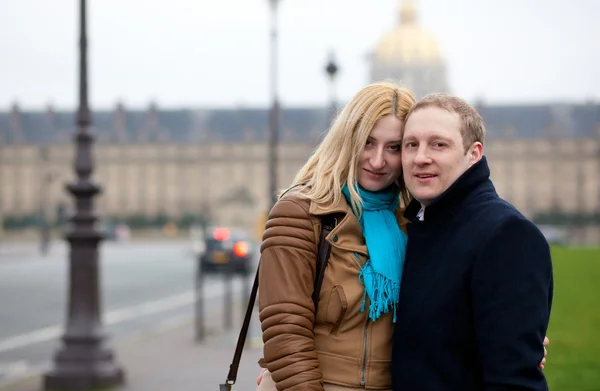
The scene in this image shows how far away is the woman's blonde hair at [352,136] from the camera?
2.74 m

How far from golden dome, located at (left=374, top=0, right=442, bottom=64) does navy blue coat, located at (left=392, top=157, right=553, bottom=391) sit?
112 m

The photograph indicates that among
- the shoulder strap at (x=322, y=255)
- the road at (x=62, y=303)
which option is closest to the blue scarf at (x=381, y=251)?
the shoulder strap at (x=322, y=255)

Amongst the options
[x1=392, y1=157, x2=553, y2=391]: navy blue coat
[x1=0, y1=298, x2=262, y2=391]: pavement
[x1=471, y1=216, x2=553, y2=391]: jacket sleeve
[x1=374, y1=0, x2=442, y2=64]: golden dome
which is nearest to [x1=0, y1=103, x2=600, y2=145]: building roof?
[x1=374, y1=0, x2=442, y2=64]: golden dome

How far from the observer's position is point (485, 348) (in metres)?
2.35

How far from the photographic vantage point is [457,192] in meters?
2.58

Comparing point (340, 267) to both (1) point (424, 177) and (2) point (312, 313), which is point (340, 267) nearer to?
(2) point (312, 313)

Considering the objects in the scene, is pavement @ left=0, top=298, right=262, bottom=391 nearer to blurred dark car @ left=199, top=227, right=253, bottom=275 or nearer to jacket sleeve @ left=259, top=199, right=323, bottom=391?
jacket sleeve @ left=259, top=199, right=323, bottom=391

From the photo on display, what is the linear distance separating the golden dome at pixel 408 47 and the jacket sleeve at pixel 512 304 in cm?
11231

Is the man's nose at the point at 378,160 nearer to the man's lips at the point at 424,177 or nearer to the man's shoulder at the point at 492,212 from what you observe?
the man's lips at the point at 424,177

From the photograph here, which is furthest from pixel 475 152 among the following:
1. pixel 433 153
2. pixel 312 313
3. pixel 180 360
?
pixel 180 360

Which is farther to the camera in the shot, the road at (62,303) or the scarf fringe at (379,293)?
the road at (62,303)

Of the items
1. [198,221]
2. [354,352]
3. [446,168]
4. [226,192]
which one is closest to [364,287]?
[354,352]

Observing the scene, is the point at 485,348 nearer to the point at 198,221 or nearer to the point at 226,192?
the point at 198,221

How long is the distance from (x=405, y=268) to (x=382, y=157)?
35 cm
